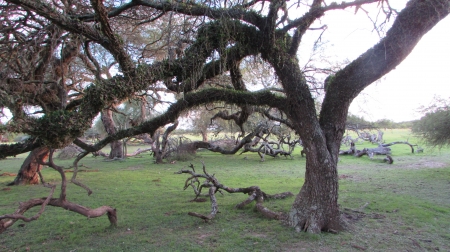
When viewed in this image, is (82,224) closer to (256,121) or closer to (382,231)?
(382,231)

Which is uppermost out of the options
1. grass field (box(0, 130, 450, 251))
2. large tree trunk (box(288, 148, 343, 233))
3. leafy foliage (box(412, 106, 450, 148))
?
leafy foliage (box(412, 106, 450, 148))

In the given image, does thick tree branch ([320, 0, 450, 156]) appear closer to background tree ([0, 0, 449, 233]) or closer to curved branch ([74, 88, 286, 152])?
background tree ([0, 0, 449, 233])

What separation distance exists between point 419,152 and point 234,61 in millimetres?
19187

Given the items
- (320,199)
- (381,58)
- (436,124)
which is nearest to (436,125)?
(436,124)

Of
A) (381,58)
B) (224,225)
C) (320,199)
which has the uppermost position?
(381,58)

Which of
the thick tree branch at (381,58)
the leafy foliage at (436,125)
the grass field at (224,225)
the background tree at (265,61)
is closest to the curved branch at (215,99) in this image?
the background tree at (265,61)

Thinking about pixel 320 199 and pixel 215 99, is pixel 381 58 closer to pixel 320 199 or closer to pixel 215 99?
pixel 320 199

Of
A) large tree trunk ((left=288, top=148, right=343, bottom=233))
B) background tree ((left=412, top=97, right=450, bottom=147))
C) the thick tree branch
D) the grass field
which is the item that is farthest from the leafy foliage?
large tree trunk ((left=288, top=148, right=343, bottom=233))

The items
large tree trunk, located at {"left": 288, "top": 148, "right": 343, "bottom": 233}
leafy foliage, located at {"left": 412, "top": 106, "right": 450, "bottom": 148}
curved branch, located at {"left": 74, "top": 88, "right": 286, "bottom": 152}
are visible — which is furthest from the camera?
leafy foliage, located at {"left": 412, "top": 106, "right": 450, "bottom": 148}

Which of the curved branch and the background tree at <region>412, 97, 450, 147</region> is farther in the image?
the background tree at <region>412, 97, 450, 147</region>

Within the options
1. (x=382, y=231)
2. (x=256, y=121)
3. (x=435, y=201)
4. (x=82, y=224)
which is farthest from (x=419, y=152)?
(x=82, y=224)

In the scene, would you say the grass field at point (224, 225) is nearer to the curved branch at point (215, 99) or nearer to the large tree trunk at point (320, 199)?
the large tree trunk at point (320, 199)

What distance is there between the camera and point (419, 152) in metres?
19.1

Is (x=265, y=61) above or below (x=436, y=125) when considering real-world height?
above
